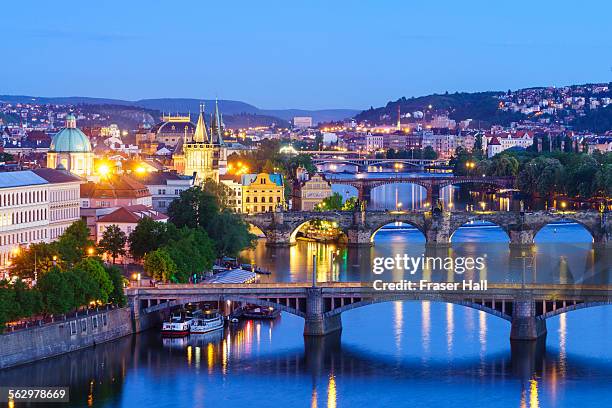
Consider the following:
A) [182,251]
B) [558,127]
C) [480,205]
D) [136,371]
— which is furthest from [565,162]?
[558,127]

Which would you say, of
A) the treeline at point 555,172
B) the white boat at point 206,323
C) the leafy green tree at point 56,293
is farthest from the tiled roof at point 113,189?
the treeline at point 555,172

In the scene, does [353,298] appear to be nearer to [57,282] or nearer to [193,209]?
[57,282]

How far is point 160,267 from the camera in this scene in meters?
39.2

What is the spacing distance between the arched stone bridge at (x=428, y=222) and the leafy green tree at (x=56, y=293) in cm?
2470

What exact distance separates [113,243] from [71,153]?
14.3 m

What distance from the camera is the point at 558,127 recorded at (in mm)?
181375

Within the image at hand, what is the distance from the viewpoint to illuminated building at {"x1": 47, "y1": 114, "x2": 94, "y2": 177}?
5581 cm

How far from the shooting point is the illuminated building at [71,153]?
55812 millimetres

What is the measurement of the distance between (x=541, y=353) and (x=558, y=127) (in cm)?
14886

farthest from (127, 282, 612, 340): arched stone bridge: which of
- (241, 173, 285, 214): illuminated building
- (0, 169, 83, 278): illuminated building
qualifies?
(241, 173, 285, 214): illuminated building

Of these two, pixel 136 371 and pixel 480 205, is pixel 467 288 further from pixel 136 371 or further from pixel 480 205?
pixel 480 205

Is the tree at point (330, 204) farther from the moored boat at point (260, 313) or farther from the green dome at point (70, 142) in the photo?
the moored boat at point (260, 313)

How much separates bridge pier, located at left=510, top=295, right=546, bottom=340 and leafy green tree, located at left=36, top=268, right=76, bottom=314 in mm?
9657

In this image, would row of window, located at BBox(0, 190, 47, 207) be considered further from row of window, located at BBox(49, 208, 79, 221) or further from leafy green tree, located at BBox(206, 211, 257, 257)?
leafy green tree, located at BBox(206, 211, 257, 257)
